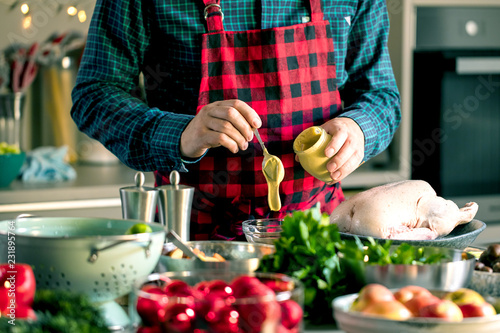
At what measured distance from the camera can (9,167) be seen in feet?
7.48

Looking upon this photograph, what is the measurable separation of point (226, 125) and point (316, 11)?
1.47 ft

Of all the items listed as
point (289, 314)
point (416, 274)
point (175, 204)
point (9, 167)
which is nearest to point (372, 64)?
point (175, 204)

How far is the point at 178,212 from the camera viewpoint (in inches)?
41.2

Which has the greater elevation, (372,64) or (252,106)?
(372,64)

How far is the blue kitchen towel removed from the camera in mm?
2428

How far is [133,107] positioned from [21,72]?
144 cm

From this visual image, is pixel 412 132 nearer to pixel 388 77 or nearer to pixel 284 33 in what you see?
pixel 388 77

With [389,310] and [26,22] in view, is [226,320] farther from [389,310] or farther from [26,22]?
[26,22]

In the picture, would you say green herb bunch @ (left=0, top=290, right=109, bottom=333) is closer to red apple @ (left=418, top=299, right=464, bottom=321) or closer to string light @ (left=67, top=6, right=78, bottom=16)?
red apple @ (left=418, top=299, right=464, bottom=321)

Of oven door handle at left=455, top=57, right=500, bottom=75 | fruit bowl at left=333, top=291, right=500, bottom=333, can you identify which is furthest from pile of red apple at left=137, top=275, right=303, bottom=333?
oven door handle at left=455, top=57, right=500, bottom=75

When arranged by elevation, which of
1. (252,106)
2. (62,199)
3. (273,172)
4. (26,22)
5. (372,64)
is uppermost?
(26,22)

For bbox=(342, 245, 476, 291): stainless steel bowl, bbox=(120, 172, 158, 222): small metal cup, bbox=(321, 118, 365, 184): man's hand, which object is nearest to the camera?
bbox=(342, 245, 476, 291): stainless steel bowl

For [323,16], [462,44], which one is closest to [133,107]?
[323,16]

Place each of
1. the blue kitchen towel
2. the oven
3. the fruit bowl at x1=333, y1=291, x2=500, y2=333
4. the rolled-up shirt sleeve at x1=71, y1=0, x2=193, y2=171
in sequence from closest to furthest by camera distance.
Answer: the fruit bowl at x1=333, y1=291, x2=500, y2=333 < the rolled-up shirt sleeve at x1=71, y1=0, x2=193, y2=171 < the blue kitchen towel < the oven
